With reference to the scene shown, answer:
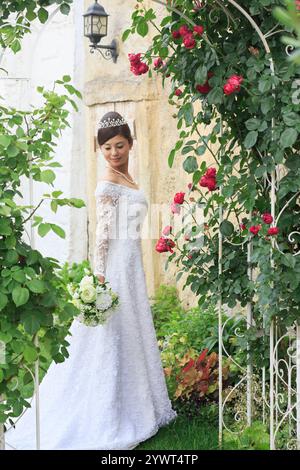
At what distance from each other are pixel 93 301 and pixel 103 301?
5cm

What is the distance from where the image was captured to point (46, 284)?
322 cm

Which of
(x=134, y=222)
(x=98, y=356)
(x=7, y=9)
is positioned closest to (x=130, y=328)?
(x=98, y=356)

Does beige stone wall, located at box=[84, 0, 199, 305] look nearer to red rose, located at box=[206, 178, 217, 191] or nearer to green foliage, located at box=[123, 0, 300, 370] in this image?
green foliage, located at box=[123, 0, 300, 370]

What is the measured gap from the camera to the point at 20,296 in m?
3.04

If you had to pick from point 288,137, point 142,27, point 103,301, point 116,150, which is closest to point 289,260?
point 288,137

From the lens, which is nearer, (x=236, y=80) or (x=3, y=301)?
(x=3, y=301)

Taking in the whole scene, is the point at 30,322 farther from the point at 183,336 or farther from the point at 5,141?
the point at 183,336

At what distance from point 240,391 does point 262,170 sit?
1.63 meters

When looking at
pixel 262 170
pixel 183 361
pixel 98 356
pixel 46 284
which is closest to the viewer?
pixel 46 284

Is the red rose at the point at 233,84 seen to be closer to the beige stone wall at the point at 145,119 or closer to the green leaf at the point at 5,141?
the green leaf at the point at 5,141

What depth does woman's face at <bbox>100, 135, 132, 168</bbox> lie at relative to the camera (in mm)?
4930

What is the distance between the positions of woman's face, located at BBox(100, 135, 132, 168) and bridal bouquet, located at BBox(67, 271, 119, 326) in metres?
0.68

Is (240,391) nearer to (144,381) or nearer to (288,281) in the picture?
(144,381)

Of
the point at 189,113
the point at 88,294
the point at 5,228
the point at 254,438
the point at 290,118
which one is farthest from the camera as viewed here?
the point at 88,294
